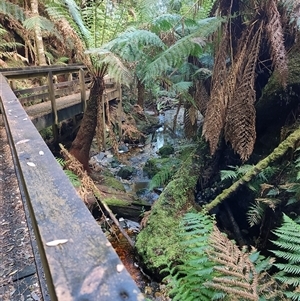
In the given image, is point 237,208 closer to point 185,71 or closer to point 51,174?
point 185,71

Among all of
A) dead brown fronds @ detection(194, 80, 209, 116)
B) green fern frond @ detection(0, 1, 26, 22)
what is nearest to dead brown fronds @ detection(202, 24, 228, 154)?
dead brown fronds @ detection(194, 80, 209, 116)

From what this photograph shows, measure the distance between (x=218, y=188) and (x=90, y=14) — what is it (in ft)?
11.5

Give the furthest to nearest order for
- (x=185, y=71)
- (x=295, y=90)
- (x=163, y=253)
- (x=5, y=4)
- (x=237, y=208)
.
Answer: (x=5, y=4), (x=185, y=71), (x=237, y=208), (x=295, y=90), (x=163, y=253)

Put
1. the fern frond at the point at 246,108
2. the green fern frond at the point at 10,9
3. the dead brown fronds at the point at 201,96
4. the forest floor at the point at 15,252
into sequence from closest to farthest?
1. the forest floor at the point at 15,252
2. the fern frond at the point at 246,108
3. the dead brown fronds at the point at 201,96
4. the green fern frond at the point at 10,9

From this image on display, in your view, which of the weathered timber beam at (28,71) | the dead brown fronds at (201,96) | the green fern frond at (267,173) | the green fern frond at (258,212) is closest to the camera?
the green fern frond at (258,212)

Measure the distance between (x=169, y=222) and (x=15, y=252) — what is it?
6.89 ft

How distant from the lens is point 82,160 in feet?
15.4

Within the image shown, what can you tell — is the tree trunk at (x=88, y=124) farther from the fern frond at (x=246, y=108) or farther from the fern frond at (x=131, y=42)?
the fern frond at (x=246, y=108)

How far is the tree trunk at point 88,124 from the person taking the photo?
450 centimetres

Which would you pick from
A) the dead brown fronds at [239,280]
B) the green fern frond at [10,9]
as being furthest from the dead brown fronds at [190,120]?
the green fern frond at [10,9]

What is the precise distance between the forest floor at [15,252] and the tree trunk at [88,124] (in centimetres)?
297

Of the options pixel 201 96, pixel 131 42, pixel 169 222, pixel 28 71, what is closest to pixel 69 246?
pixel 169 222

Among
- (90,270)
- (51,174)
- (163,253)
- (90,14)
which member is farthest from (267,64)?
(90,270)

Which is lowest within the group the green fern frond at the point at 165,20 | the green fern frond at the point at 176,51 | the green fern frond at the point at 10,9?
the green fern frond at the point at 176,51
